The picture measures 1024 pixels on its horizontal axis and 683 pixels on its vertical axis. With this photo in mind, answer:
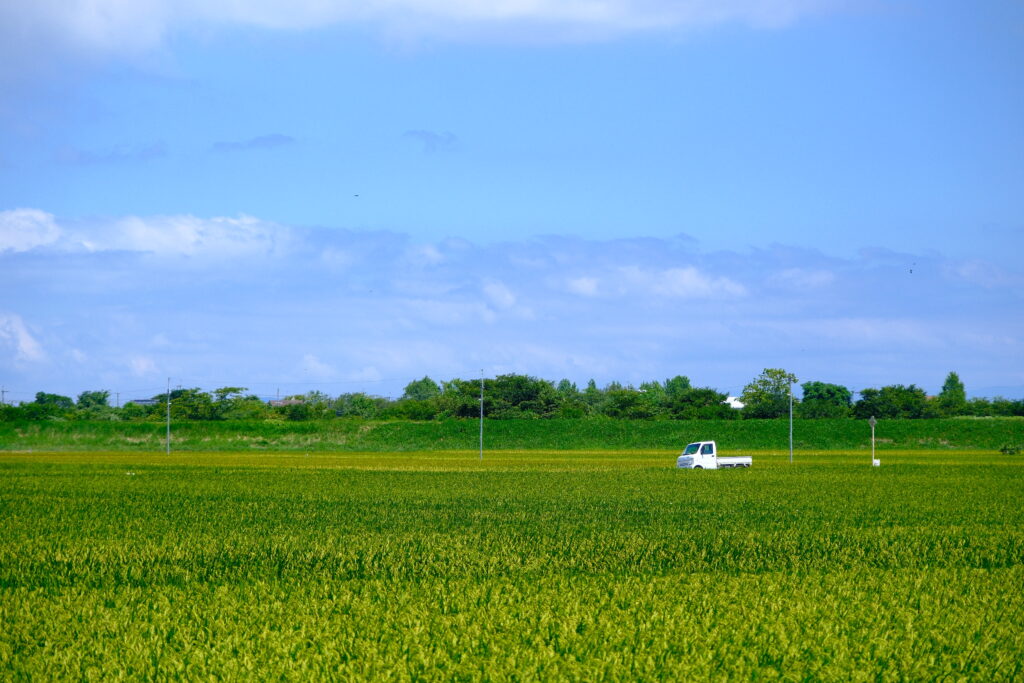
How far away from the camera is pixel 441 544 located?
16562 mm

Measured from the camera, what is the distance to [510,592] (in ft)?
38.7

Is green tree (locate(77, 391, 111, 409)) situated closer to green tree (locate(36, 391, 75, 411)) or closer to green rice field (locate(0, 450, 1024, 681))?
green tree (locate(36, 391, 75, 411))

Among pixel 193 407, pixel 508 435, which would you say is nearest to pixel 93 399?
pixel 193 407

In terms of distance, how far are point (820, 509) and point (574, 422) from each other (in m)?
79.8

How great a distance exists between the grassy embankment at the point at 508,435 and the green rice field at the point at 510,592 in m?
A: 72.5

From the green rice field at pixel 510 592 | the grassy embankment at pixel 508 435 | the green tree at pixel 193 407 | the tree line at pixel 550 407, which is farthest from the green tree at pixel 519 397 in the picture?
the green rice field at pixel 510 592

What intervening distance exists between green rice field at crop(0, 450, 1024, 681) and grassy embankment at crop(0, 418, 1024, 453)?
7249cm

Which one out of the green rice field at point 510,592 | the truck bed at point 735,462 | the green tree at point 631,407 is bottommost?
the truck bed at point 735,462

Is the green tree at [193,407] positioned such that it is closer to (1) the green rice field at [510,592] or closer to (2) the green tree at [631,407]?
(2) the green tree at [631,407]

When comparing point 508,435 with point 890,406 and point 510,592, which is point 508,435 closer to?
point 890,406

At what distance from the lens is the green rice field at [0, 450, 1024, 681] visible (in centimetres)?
853

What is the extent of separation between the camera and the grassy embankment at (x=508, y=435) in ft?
310

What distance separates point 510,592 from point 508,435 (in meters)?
91.6

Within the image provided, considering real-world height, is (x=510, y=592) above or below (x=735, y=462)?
above
